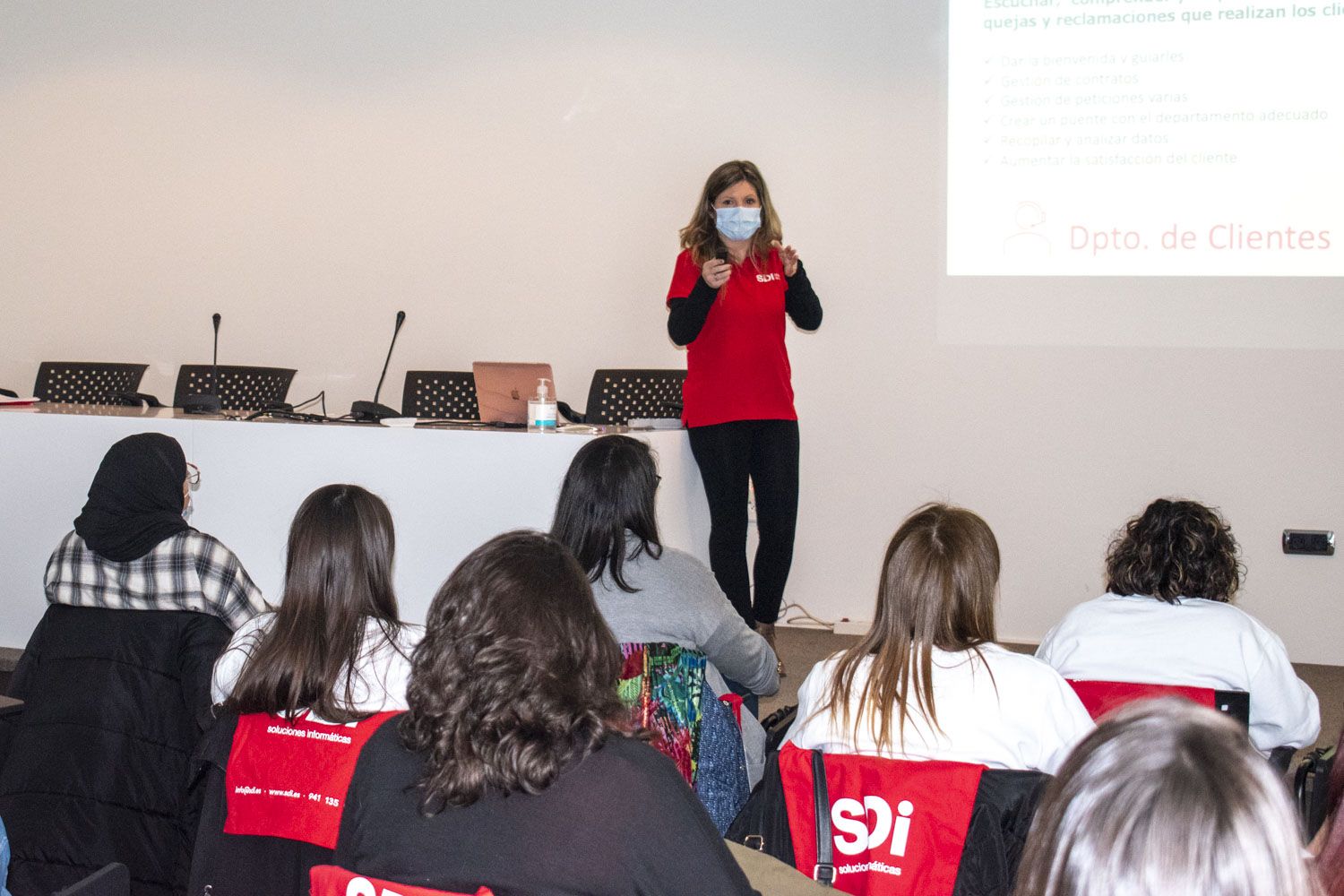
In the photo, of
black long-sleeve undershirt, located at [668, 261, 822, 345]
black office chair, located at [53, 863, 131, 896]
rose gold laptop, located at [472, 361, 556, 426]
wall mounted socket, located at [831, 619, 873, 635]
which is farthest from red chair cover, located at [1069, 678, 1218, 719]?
wall mounted socket, located at [831, 619, 873, 635]

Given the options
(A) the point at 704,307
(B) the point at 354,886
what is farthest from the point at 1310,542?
(B) the point at 354,886

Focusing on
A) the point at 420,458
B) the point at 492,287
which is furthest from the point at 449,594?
the point at 492,287

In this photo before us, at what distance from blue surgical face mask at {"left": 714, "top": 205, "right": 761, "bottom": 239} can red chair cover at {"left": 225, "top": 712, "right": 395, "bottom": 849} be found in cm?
234

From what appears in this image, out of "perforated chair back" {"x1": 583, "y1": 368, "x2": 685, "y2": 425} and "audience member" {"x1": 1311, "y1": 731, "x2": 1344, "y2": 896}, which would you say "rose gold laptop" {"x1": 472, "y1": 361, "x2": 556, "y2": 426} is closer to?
"perforated chair back" {"x1": 583, "y1": 368, "x2": 685, "y2": 425}

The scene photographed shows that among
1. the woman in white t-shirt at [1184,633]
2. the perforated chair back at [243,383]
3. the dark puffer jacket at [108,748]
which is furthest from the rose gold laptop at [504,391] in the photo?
the woman in white t-shirt at [1184,633]

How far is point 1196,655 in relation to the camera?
6.24 feet

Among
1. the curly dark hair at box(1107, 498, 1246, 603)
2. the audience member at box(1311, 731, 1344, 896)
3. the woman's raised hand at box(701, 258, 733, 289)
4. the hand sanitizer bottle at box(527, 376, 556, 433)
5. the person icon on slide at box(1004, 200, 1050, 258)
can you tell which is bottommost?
the audience member at box(1311, 731, 1344, 896)

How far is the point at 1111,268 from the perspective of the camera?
4.36m

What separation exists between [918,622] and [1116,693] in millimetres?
364

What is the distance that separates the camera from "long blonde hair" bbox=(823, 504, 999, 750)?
156cm

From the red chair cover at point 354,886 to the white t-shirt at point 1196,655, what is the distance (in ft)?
4.15

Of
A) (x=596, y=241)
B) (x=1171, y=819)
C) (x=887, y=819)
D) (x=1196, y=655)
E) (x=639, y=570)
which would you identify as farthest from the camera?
(x=596, y=241)

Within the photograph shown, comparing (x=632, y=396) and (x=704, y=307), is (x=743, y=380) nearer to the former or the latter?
(x=704, y=307)

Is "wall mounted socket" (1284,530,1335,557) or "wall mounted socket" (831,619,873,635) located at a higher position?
"wall mounted socket" (1284,530,1335,557)
